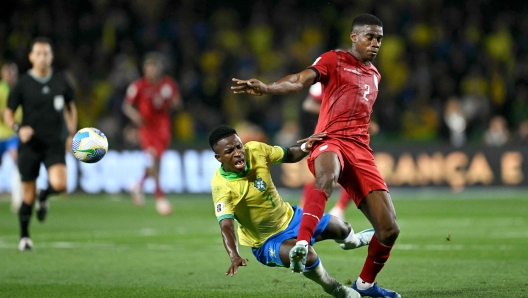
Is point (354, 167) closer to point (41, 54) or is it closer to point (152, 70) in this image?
point (41, 54)

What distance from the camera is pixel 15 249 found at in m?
10.1

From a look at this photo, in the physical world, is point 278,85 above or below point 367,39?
below

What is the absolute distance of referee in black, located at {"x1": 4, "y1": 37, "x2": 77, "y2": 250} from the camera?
392 inches

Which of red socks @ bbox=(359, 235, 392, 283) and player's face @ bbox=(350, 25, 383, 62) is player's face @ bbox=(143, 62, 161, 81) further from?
red socks @ bbox=(359, 235, 392, 283)

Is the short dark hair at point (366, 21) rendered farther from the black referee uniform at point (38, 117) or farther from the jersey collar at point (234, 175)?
the black referee uniform at point (38, 117)

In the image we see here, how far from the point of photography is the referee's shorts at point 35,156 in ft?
32.9

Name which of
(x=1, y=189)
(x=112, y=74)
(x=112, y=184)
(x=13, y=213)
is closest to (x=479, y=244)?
(x=13, y=213)

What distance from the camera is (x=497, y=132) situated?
68.3 feet

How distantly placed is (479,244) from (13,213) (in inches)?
364

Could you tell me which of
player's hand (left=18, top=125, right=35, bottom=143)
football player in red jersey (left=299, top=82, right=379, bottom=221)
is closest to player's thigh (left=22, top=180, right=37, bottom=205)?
player's hand (left=18, top=125, right=35, bottom=143)

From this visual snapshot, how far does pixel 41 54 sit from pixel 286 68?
13.2 metres

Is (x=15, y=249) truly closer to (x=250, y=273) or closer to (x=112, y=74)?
(x=250, y=273)

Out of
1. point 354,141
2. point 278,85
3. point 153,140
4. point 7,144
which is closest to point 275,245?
point 354,141

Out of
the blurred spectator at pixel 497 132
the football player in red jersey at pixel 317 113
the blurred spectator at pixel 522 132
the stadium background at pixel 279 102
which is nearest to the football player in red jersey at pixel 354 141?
the football player in red jersey at pixel 317 113
